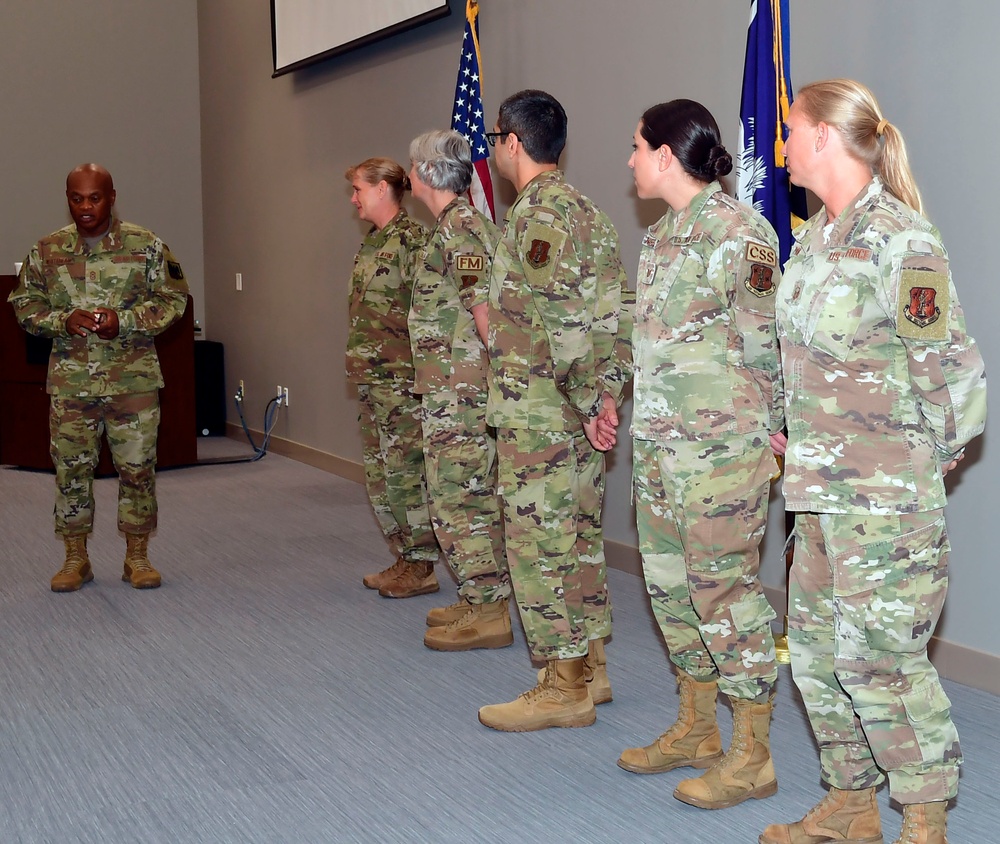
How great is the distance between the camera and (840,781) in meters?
2.12

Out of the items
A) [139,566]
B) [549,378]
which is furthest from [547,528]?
[139,566]

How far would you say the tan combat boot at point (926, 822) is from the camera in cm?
198

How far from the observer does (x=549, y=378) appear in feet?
8.89

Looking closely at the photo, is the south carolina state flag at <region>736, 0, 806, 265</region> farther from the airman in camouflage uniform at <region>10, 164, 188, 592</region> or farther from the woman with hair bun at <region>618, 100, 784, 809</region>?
the airman in camouflage uniform at <region>10, 164, 188, 592</region>

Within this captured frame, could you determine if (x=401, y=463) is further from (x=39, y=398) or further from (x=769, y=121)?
(x=39, y=398)

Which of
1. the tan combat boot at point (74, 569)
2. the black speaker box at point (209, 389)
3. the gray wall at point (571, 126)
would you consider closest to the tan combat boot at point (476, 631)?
the gray wall at point (571, 126)

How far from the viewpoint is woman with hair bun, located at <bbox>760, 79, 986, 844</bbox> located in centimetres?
189

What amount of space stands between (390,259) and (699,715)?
2.04 metres

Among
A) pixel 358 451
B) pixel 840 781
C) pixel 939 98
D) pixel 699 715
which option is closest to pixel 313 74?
pixel 358 451

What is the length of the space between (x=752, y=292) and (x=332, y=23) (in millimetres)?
4744

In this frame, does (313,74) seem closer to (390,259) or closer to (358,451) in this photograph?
(358,451)

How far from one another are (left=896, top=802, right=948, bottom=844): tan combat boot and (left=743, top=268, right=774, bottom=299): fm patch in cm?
100

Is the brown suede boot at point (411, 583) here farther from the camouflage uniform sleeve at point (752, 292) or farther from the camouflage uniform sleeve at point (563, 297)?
the camouflage uniform sleeve at point (752, 292)

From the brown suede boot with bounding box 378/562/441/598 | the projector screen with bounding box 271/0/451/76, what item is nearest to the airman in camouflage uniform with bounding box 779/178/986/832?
the brown suede boot with bounding box 378/562/441/598
